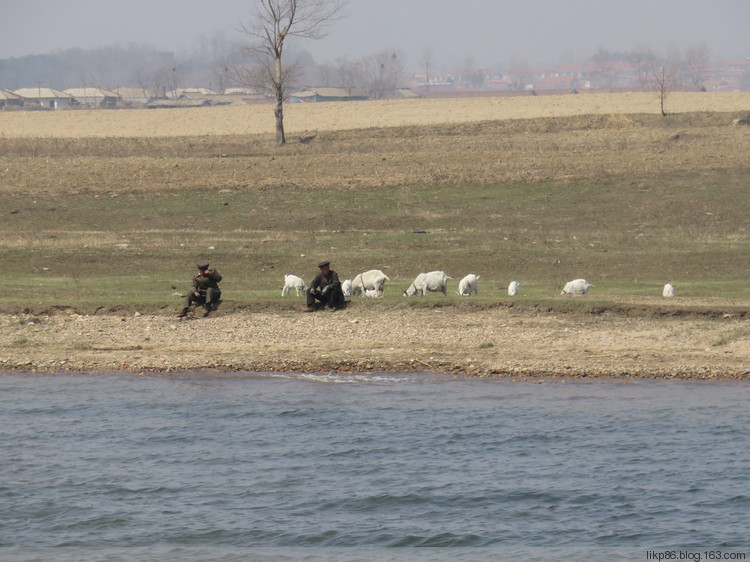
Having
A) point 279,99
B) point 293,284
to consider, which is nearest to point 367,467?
point 293,284

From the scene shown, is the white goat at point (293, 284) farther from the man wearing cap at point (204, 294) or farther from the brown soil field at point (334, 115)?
the brown soil field at point (334, 115)

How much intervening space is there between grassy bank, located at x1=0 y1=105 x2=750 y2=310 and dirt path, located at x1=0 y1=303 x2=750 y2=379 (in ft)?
3.30

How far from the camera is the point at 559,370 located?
873 inches

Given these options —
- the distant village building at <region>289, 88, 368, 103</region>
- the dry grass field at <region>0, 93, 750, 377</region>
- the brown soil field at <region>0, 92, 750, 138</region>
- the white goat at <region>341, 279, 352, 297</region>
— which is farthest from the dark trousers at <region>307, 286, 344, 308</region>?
the distant village building at <region>289, 88, 368, 103</region>

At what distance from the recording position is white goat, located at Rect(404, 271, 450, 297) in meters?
27.1

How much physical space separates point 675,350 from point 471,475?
8.22 metres

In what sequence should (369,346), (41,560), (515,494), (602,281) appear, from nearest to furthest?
(41,560) < (515,494) < (369,346) < (602,281)

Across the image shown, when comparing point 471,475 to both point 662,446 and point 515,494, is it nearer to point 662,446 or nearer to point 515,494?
point 515,494

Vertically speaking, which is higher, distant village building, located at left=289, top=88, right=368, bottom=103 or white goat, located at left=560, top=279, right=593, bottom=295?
distant village building, located at left=289, top=88, right=368, bottom=103

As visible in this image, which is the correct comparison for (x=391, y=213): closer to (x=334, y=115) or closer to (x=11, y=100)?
(x=334, y=115)

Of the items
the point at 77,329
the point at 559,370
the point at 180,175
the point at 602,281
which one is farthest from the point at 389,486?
the point at 180,175

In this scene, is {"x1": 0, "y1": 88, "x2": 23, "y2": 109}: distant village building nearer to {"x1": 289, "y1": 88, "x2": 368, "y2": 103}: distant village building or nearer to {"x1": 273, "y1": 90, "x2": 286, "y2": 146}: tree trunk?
{"x1": 289, "y1": 88, "x2": 368, "y2": 103}: distant village building

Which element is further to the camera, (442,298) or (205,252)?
(205,252)

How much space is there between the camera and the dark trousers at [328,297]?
25.4 m
